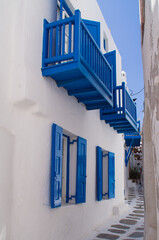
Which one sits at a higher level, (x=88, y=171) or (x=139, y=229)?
(x=88, y=171)

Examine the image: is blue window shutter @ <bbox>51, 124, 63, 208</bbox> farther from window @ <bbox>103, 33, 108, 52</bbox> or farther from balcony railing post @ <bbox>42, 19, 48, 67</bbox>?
window @ <bbox>103, 33, 108, 52</bbox>

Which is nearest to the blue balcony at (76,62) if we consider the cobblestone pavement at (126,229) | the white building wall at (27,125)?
the white building wall at (27,125)

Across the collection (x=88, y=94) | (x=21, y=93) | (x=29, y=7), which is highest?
(x=29, y=7)

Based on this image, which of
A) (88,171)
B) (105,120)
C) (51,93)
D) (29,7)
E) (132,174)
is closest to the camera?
(29,7)

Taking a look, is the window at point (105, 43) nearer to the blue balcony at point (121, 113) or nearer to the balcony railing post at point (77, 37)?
the blue balcony at point (121, 113)

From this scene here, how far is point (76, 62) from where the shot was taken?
479cm

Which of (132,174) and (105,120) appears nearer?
(105,120)

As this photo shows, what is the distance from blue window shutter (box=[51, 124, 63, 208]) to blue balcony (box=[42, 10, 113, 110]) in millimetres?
1062

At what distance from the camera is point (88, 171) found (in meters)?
7.23

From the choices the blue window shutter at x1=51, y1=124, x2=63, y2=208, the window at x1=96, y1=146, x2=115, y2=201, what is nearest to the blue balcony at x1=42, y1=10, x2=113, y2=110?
the blue window shutter at x1=51, y1=124, x2=63, y2=208

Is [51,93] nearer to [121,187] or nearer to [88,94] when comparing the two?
[88,94]

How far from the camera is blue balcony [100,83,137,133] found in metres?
8.07

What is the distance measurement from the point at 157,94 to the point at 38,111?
268 centimetres

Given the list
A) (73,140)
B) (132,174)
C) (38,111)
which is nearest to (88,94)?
(73,140)
